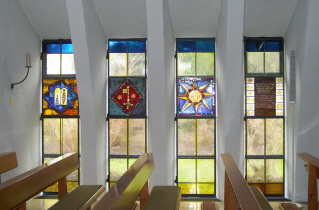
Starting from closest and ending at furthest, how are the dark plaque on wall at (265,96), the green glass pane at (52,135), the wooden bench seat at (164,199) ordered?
the wooden bench seat at (164,199) < the dark plaque on wall at (265,96) < the green glass pane at (52,135)

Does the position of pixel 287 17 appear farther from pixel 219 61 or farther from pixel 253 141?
pixel 253 141

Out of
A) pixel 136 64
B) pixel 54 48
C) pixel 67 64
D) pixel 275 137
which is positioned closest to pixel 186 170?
pixel 275 137

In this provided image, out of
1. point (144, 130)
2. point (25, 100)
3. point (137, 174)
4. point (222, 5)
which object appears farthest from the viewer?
point (144, 130)

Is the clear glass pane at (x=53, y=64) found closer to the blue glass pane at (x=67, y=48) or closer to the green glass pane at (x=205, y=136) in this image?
the blue glass pane at (x=67, y=48)

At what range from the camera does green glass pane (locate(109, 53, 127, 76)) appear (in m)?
6.01

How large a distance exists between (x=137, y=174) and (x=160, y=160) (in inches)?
100

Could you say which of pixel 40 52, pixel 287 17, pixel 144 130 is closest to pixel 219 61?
pixel 287 17

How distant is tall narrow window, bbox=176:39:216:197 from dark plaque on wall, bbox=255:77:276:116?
0.77 m

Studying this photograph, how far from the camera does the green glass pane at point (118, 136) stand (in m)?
6.00

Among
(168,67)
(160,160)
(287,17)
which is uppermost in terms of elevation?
(287,17)

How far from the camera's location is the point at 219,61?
567cm

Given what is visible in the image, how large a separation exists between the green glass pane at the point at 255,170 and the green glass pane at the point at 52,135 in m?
3.39

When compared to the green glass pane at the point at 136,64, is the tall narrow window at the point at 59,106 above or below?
below

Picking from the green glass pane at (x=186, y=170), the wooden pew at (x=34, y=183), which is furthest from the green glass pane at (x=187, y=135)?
the wooden pew at (x=34, y=183)
